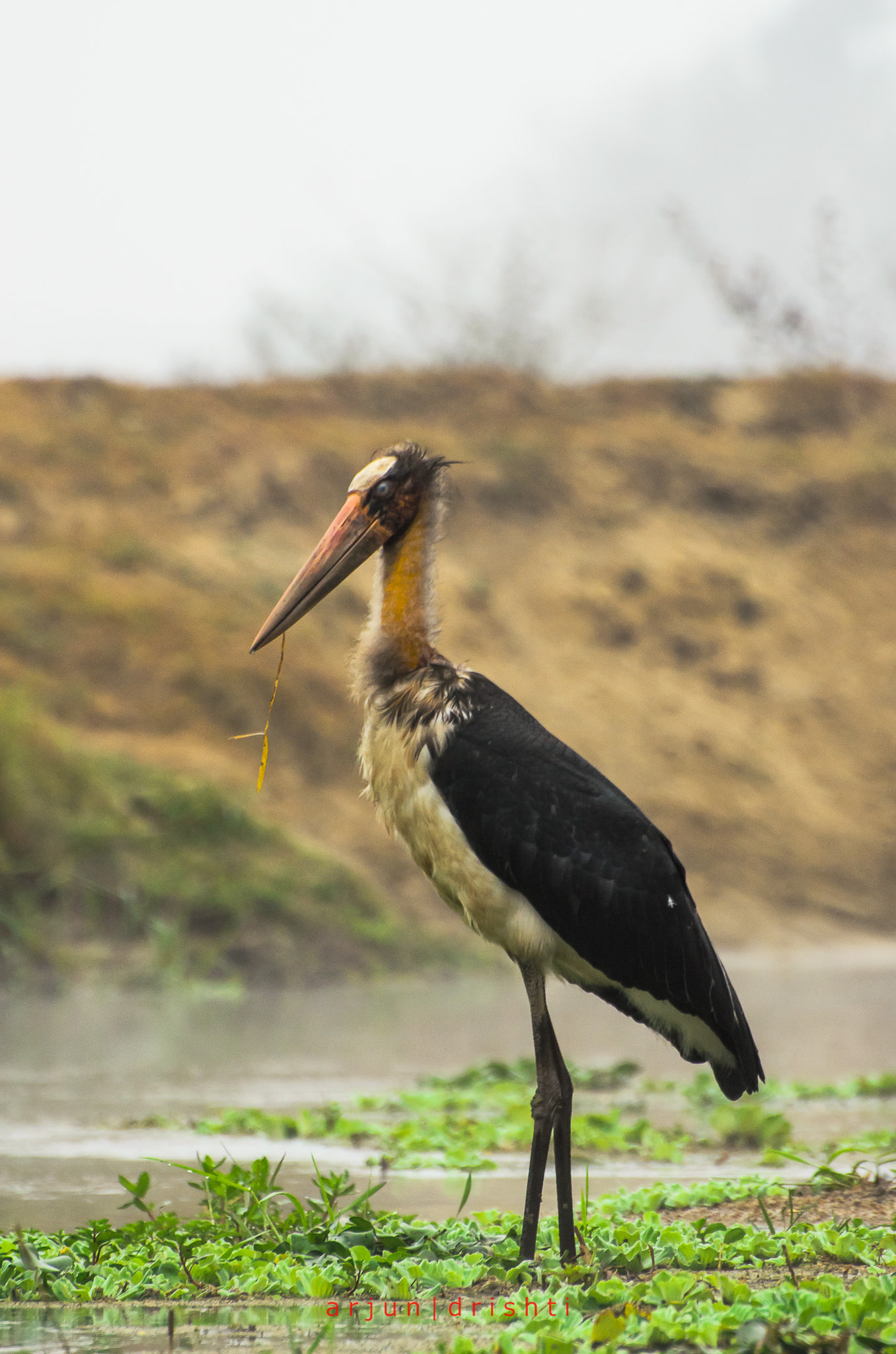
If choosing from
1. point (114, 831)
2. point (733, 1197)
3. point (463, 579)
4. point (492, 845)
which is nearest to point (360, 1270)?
point (492, 845)

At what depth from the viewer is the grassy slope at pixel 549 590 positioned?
74.3 feet

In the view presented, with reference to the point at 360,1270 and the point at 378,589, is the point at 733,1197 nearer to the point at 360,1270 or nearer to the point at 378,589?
the point at 360,1270

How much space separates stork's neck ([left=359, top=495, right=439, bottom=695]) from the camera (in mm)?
4520

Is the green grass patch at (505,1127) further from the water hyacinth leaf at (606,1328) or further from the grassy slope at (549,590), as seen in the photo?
the grassy slope at (549,590)

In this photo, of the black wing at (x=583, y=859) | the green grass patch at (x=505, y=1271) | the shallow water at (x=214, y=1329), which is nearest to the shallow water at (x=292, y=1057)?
the green grass patch at (x=505, y=1271)

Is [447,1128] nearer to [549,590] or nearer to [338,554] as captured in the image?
[338,554]

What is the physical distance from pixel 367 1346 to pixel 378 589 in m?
2.10

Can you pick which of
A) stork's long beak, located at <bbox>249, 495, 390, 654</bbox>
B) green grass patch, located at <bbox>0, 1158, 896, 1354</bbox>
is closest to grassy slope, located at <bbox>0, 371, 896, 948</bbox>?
stork's long beak, located at <bbox>249, 495, 390, 654</bbox>

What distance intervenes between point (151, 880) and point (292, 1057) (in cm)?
564

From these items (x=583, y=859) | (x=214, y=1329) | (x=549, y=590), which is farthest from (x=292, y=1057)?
(x=549, y=590)

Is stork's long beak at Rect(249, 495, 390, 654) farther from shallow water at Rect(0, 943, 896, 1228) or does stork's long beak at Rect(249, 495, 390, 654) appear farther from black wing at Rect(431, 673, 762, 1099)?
shallow water at Rect(0, 943, 896, 1228)

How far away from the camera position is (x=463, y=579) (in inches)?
1198

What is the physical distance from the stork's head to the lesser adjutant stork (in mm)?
154

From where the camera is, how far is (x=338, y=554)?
15.2ft
